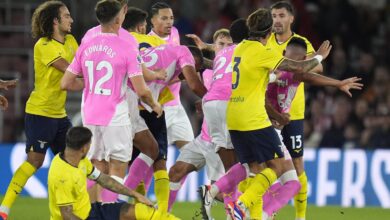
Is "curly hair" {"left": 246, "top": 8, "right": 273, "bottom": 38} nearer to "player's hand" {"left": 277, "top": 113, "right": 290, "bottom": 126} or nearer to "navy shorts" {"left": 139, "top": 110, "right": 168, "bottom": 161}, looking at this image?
"player's hand" {"left": 277, "top": 113, "right": 290, "bottom": 126}

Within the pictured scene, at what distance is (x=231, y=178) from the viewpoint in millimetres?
10938

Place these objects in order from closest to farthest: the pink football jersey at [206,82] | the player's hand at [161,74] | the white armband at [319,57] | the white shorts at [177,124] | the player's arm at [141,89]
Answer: the player's arm at [141,89], the player's hand at [161,74], the white armband at [319,57], the pink football jersey at [206,82], the white shorts at [177,124]

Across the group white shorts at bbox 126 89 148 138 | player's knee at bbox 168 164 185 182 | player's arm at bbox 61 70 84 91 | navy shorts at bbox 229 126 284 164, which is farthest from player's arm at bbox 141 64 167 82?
player's knee at bbox 168 164 185 182

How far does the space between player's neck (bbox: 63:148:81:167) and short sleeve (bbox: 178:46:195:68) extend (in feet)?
6.61

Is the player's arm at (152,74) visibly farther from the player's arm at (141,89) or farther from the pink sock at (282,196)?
the pink sock at (282,196)

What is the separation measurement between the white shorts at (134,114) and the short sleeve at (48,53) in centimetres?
97

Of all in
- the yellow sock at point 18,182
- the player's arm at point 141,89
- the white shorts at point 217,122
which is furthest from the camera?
the yellow sock at point 18,182

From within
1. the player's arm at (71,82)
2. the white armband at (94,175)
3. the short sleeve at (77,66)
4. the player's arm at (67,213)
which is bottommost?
the player's arm at (67,213)

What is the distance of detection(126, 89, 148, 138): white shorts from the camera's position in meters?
10.8

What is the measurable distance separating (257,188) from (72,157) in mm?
1883

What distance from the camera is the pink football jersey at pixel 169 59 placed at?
11.1 m

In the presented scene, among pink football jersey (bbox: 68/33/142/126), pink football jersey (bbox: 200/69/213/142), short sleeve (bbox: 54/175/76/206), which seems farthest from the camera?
pink football jersey (bbox: 200/69/213/142)

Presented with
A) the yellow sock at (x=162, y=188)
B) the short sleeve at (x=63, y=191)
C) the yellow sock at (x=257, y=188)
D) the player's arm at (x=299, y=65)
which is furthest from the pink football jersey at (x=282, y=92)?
the short sleeve at (x=63, y=191)

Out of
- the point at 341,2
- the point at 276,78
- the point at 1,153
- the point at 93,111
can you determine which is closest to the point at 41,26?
the point at 93,111
